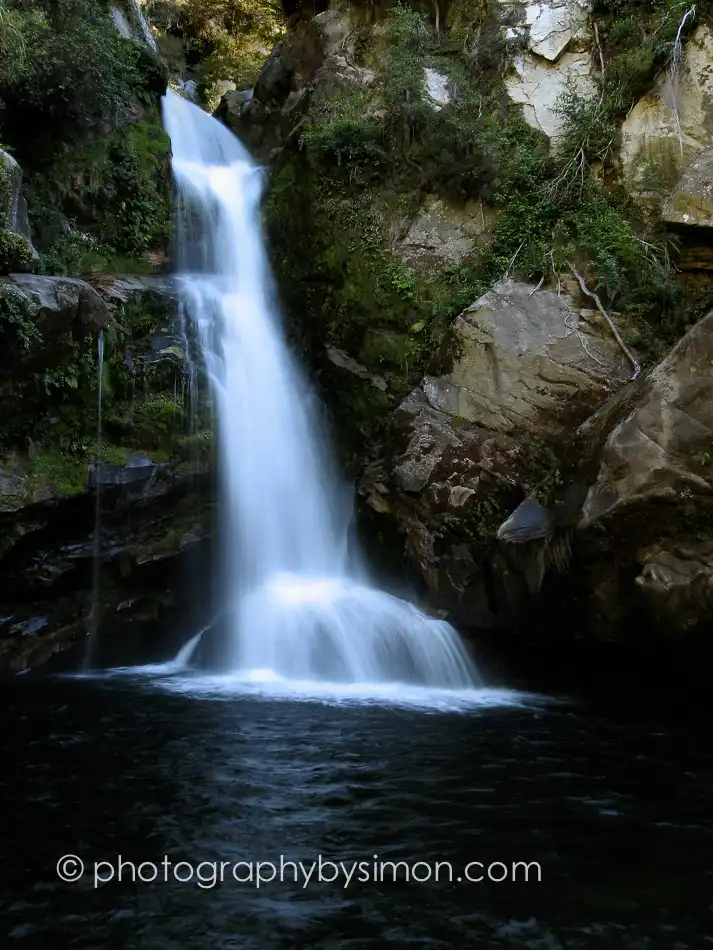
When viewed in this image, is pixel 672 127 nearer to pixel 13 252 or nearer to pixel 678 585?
pixel 678 585

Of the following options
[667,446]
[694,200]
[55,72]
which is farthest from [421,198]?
[667,446]

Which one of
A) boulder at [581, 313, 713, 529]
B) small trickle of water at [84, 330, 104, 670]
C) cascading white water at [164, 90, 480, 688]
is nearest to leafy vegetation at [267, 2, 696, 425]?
cascading white water at [164, 90, 480, 688]

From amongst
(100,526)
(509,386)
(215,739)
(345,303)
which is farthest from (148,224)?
(215,739)

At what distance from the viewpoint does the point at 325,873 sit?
4891mm

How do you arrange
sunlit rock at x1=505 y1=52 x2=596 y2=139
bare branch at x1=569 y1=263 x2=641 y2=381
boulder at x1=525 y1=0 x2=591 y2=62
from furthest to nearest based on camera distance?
boulder at x1=525 y1=0 x2=591 y2=62, sunlit rock at x1=505 y1=52 x2=596 y2=139, bare branch at x1=569 y1=263 x2=641 y2=381

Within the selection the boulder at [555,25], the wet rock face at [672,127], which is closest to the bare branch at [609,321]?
the wet rock face at [672,127]

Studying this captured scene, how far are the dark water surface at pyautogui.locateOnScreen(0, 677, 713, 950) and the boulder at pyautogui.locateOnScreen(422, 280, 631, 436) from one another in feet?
15.2

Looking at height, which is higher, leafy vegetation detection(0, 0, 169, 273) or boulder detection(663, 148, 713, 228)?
leafy vegetation detection(0, 0, 169, 273)

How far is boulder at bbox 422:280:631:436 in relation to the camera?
1126 centimetres

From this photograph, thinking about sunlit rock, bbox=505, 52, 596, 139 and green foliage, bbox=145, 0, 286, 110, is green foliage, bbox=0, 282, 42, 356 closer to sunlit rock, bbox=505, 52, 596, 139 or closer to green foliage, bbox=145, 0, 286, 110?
sunlit rock, bbox=505, 52, 596, 139

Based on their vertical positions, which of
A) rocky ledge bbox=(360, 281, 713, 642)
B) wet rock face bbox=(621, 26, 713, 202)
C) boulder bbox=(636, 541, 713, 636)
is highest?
wet rock face bbox=(621, 26, 713, 202)

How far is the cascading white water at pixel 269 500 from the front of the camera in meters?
10.2

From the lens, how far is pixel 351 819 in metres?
5.67

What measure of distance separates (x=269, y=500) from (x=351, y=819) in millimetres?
7554
